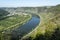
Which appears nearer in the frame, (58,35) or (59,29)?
(58,35)

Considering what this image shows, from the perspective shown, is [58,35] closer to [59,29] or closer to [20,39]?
[59,29]

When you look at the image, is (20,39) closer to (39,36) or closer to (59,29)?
(39,36)

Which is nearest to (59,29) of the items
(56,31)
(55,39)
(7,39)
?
(56,31)

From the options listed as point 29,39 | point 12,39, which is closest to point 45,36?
point 29,39

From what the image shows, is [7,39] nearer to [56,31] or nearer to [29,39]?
[29,39]

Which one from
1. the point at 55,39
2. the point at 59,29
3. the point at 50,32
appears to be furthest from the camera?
the point at 59,29

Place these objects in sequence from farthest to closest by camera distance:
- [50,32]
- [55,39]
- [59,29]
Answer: [59,29], [50,32], [55,39]

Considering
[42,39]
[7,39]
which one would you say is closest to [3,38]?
[7,39]

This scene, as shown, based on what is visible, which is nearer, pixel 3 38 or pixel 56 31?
pixel 3 38
